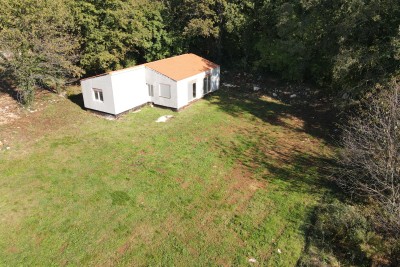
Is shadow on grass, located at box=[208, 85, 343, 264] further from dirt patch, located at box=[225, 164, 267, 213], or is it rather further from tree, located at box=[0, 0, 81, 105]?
tree, located at box=[0, 0, 81, 105]

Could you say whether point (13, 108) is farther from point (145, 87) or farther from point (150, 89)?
point (150, 89)

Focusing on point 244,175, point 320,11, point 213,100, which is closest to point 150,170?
point 244,175

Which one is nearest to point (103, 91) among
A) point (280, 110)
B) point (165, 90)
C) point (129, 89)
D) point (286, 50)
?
point (129, 89)

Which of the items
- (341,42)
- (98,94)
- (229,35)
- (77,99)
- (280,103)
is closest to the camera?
(341,42)

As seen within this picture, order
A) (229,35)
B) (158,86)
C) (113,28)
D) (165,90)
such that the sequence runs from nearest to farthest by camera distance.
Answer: (165,90) < (158,86) < (113,28) < (229,35)

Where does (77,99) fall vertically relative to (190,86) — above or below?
below

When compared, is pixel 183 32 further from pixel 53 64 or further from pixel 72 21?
pixel 53 64

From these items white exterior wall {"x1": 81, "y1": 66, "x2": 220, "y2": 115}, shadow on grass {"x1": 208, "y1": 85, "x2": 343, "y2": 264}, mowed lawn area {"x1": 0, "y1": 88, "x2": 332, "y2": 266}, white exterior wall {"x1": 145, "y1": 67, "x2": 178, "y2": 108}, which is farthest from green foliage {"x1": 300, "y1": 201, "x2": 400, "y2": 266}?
white exterior wall {"x1": 81, "y1": 66, "x2": 220, "y2": 115}
